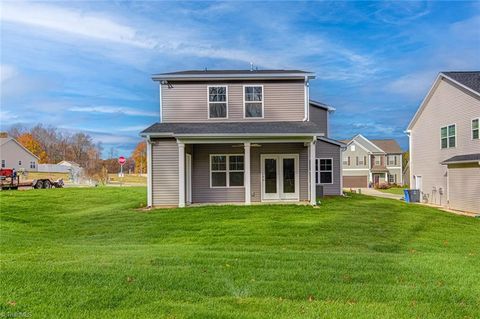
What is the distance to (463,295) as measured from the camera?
4992 mm

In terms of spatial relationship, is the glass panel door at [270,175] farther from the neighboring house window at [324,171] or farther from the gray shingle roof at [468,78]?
the gray shingle roof at [468,78]

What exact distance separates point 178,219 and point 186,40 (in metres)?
10.8

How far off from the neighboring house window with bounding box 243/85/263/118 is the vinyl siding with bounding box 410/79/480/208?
10322 millimetres

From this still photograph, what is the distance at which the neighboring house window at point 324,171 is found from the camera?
74.1 ft

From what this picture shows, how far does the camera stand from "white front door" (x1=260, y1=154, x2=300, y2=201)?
1716 cm

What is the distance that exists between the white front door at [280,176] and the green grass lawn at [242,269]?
453 centimetres

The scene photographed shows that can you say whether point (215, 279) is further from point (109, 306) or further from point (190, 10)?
point (190, 10)

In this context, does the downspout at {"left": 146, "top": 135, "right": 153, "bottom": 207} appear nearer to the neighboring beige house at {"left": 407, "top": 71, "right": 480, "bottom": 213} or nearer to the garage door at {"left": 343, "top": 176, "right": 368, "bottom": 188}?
the neighboring beige house at {"left": 407, "top": 71, "right": 480, "bottom": 213}

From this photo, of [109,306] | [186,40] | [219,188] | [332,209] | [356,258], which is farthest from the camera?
[186,40]

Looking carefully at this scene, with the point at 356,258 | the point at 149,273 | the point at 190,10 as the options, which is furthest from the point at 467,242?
the point at 190,10

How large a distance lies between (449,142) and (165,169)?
50.5 ft

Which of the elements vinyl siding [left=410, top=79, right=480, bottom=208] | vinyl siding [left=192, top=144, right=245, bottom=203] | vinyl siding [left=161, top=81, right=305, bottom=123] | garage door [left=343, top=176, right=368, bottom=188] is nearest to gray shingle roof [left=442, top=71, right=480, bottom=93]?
vinyl siding [left=410, top=79, right=480, bottom=208]

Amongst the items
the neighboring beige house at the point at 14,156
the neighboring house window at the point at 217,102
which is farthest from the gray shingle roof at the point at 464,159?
the neighboring beige house at the point at 14,156

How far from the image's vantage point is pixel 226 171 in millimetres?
17172
